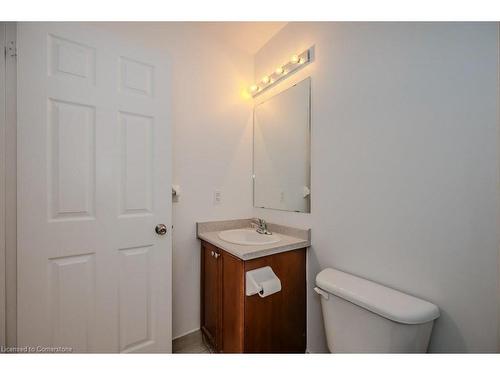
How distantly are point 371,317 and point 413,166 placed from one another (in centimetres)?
66

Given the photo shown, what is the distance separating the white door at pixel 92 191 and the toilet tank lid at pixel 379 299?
95cm

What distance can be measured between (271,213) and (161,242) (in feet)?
2.69

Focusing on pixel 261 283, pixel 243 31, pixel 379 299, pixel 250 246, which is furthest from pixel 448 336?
pixel 243 31

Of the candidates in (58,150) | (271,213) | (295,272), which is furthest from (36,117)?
(295,272)

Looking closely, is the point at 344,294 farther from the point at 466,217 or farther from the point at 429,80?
the point at 429,80

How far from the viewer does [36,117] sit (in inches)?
39.3

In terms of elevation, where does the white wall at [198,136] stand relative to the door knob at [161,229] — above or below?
above

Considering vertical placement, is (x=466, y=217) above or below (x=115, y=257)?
above

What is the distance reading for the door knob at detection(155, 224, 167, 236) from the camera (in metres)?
1.29

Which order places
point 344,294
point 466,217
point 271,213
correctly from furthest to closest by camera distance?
point 271,213, point 344,294, point 466,217

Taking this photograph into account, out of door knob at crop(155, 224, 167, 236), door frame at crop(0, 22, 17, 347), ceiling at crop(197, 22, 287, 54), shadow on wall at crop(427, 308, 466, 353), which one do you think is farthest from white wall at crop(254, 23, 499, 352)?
door frame at crop(0, 22, 17, 347)

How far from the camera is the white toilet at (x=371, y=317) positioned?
2.70ft

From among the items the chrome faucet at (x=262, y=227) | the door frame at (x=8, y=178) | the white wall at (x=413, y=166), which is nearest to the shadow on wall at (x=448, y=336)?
the white wall at (x=413, y=166)

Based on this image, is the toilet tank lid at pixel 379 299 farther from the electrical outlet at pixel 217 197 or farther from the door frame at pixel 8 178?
the door frame at pixel 8 178
